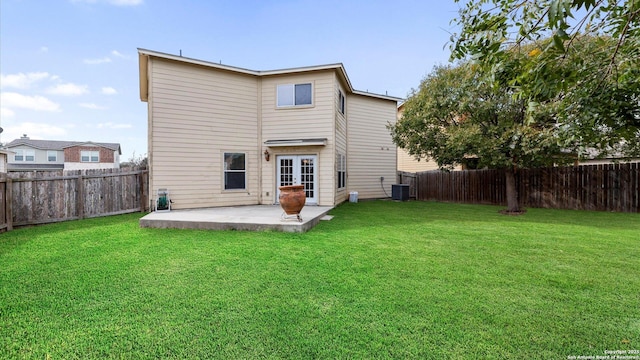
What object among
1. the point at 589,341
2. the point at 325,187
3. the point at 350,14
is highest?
the point at 350,14

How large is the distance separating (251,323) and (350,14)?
10.2m

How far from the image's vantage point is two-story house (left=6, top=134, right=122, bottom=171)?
29.8 metres

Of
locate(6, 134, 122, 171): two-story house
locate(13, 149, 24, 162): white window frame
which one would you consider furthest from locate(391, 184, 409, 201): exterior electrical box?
locate(13, 149, 24, 162): white window frame

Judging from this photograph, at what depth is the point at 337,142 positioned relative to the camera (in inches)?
409

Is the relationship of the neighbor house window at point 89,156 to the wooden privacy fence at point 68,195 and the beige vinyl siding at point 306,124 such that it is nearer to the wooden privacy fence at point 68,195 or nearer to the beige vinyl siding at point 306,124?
the wooden privacy fence at point 68,195

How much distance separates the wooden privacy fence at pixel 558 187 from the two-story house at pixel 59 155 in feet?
113

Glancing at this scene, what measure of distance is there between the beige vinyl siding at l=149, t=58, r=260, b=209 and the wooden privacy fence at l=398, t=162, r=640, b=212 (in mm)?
9396

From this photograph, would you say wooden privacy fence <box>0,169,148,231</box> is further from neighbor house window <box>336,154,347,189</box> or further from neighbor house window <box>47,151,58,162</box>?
neighbor house window <box>47,151,58,162</box>

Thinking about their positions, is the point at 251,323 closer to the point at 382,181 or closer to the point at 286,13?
the point at 286,13

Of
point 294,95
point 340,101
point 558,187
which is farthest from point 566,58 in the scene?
point 558,187

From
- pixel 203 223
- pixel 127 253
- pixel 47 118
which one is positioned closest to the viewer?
pixel 127 253

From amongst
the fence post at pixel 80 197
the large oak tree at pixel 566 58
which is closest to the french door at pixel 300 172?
the fence post at pixel 80 197

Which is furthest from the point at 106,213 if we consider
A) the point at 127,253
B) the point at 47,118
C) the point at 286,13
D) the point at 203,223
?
the point at 47,118

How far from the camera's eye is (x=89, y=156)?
32531 millimetres
